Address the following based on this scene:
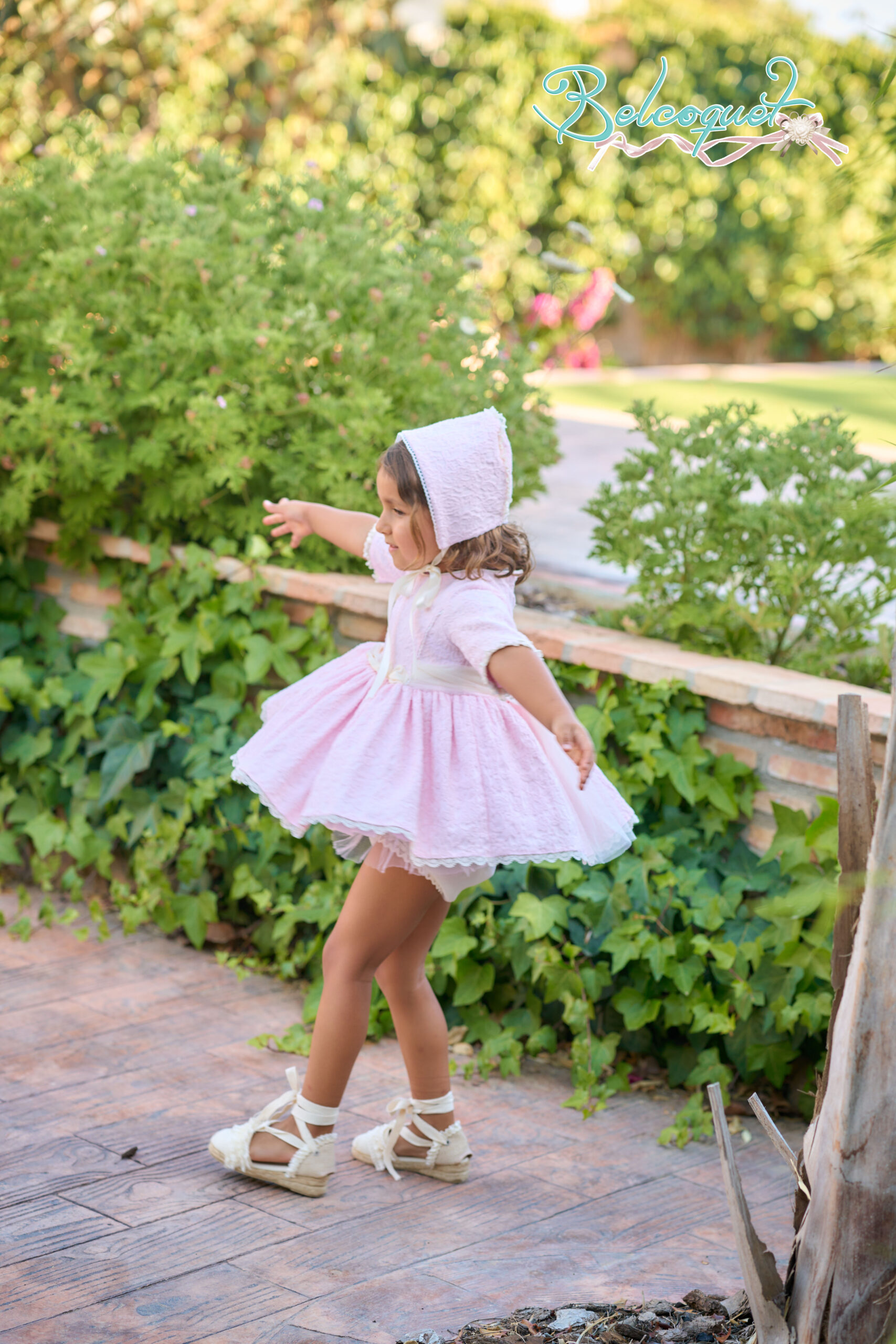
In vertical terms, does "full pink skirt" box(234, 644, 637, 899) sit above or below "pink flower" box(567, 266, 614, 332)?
below

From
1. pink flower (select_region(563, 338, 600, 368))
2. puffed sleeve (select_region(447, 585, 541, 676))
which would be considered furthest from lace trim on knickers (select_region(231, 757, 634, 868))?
pink flower (select_region(563, 338, 600, 368))

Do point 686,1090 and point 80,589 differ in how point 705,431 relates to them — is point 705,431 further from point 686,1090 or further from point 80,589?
point 80,589

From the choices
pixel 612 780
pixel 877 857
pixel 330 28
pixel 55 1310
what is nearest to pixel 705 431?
pixel 612 780

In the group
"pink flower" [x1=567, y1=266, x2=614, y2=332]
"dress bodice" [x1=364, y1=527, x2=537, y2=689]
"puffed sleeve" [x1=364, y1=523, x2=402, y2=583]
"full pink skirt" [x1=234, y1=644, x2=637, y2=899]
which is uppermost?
"pink flower" [x1=567, y1=266, x2=614, y2=332]

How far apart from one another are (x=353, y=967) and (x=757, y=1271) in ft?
2.96

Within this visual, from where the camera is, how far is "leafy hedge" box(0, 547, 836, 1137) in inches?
112

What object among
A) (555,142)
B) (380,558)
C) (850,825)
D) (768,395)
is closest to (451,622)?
(380,558)

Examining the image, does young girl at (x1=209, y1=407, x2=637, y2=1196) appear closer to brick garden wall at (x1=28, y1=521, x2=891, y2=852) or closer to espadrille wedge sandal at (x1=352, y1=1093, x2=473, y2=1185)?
espadrille wedge sandal at (x1=352, y1=1093, x2=473, y2=1185)

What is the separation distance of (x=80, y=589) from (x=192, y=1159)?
6.83 feet

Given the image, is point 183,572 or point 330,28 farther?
point 330,28

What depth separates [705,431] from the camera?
346 cm

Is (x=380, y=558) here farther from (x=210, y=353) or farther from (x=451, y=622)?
(x=210, y=353)

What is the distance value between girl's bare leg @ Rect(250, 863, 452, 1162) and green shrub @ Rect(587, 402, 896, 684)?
1277 millimetres

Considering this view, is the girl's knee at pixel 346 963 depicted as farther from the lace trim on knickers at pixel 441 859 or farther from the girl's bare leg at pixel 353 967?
the lace trim on knickers at pixel 441 859
